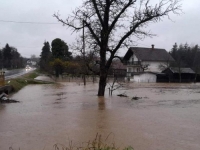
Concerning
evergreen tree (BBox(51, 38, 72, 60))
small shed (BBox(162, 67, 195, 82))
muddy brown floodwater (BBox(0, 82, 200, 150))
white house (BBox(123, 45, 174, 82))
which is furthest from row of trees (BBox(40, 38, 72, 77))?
muddy brown floodwater (BBox(0, 82, 200, 150))

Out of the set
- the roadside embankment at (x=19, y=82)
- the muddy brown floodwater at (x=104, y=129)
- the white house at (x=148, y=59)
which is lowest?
the muddy brown floodwater at (x=104, y=129)

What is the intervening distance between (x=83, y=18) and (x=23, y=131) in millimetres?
11138

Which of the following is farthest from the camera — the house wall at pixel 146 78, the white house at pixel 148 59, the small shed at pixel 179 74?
the white house at pixel 148 59

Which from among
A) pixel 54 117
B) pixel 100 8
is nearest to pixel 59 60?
pixel 100 8

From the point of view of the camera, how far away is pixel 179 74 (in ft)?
181

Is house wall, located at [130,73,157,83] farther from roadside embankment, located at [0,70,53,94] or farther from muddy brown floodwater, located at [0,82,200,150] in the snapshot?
muddy brown floodwater, located at [0,82,200,150]

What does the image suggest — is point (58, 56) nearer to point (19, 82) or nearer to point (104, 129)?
point (19, 82)

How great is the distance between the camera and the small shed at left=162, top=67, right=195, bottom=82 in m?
55.0

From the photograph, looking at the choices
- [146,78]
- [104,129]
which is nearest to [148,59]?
[146,78]

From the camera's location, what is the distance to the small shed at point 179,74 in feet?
180

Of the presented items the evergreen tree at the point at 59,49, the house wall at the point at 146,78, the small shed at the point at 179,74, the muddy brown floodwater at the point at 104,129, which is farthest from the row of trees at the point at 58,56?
the muddy brown floodwater at the point at 104,129

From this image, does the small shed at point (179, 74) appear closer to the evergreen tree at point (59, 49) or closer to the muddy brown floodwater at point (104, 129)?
the evergreen tree at point (59, 49)

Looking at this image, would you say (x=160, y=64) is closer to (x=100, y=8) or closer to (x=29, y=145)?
(x=100, y=8)

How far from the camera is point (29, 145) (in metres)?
7.12
